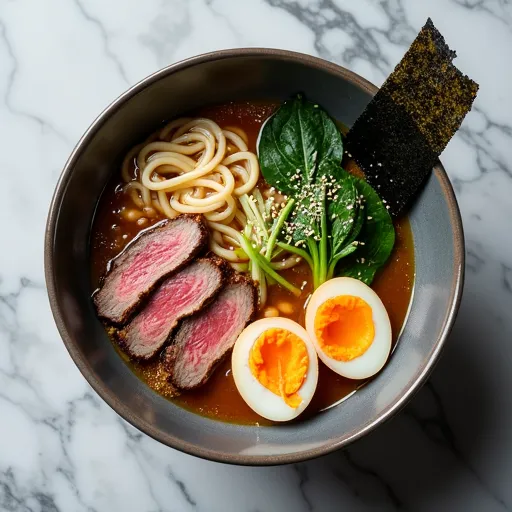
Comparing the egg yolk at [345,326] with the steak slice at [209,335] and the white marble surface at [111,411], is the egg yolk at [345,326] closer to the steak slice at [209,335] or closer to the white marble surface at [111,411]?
the steak slice at [209,335]

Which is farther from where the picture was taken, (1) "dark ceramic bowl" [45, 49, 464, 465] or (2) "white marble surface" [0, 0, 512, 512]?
(2) "white marble surface" [0, 0, 512, 512]

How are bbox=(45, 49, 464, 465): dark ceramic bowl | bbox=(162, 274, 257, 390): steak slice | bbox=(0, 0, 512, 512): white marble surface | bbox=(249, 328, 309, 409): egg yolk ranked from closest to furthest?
bbox=(45, 49, 464, 465): dark ceramic bowl, bbox=(249, 328, 309, 409): egg yolk, bbox=(162, 274, 257, 390): steak slice, bbox=(0, 0, 512, 512): white marble surface

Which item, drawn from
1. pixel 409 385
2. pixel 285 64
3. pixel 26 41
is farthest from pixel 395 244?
pixel 26 41

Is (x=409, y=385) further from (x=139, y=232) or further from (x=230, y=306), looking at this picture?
(x=139, y=232)

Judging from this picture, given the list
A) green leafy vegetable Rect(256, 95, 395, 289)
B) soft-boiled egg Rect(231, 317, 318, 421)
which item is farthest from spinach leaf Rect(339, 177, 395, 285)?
soft-boiled egg Rect(231, 317, 318, 421)

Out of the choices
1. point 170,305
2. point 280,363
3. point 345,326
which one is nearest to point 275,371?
point 280,363

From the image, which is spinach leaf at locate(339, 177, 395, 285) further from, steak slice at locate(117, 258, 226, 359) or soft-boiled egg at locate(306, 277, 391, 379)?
steak slice at locate(117, 258, 226, 359)

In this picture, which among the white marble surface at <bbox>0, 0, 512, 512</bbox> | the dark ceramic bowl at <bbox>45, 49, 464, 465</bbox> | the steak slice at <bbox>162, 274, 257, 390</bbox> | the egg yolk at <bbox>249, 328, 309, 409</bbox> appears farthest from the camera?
the white marble surface at <bbox>0, 0, 512, 512</bbox>
